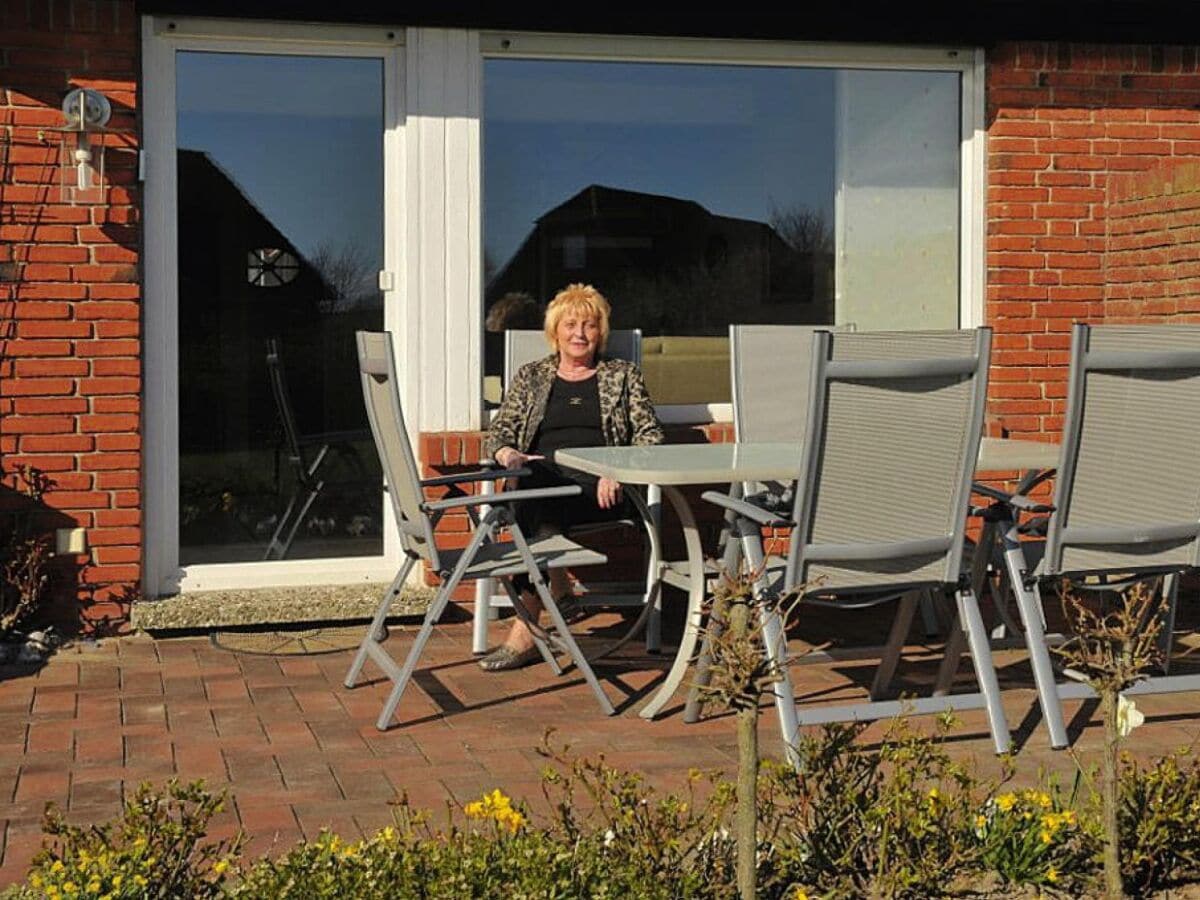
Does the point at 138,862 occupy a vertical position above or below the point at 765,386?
below

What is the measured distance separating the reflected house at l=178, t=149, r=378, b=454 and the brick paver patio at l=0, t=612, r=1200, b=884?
110 cm

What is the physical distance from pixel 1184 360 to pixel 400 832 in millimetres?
2738

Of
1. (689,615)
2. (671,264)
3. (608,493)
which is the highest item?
(671,264)

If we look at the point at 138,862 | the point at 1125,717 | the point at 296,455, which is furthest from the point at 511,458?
the point at 138,862

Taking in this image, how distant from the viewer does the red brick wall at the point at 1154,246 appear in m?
7.39

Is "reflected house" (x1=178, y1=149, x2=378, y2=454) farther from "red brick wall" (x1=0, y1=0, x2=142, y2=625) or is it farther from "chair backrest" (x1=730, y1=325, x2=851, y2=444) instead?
"chair backrest" (x1=730, y1=325, x2=851, y2=444)

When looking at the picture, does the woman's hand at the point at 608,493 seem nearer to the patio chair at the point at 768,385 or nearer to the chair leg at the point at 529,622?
the chair leg at the point at 529,622

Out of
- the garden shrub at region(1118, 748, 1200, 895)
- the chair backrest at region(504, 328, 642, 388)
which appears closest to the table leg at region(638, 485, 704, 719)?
the chair backrest at region(504, 328, 642, 388)

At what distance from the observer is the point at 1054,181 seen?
783cm

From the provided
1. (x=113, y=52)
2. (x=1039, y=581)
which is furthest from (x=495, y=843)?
(x=113, y=52)

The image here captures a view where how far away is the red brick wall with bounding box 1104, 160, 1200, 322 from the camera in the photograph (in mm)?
7391

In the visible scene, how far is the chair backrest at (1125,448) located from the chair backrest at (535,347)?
95.3 inches

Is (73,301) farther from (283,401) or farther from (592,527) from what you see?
(592,527)

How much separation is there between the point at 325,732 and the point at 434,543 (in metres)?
0.69
